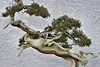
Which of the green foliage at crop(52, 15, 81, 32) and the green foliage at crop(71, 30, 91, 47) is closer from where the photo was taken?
the green foliage at crop(52, 15, 81, 32)

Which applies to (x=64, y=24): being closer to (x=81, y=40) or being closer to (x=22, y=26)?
(x=81, y=40)

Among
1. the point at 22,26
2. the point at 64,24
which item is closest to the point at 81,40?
the point at 64,24

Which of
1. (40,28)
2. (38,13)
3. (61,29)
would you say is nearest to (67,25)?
(61,29)


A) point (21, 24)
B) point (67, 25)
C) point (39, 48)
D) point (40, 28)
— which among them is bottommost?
point (39, 48)

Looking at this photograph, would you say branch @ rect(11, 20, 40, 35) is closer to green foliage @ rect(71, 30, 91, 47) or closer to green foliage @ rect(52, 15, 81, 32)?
green foliage @ rect(52, 15, 81, 32)

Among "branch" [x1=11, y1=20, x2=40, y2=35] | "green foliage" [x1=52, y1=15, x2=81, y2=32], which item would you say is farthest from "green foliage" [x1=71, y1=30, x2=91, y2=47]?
"branch" [x1=11, y1=20, x2=40, y2=35]

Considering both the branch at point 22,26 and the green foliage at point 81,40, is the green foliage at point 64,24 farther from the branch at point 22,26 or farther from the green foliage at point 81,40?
the branch at point 22,26

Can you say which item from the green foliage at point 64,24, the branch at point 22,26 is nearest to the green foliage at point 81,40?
the green foliage at point 64,24

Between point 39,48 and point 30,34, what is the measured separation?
0.17 meters

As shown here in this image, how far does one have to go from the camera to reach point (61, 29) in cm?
130

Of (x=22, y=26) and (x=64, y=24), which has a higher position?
(x=64, y=24)

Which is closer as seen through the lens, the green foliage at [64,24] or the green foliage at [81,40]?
the green foliage at [64,24]

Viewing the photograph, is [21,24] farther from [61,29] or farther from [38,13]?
[61,29]

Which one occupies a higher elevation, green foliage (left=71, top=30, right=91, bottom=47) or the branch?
green foliage (left=71, top=30, right=91, bottom=47)
